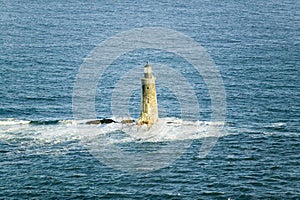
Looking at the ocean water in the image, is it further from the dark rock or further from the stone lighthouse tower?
the stone lighthouse tower

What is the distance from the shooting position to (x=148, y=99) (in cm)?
14050

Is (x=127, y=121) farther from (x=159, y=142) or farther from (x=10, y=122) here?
(x=10, y=122)

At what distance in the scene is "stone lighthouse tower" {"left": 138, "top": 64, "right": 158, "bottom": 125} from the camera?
459 ft

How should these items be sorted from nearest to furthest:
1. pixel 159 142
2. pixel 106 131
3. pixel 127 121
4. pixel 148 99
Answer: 1. pixel 159 142
2. pixel 106 131
3. pixel 148 99
4. pixel 127 121

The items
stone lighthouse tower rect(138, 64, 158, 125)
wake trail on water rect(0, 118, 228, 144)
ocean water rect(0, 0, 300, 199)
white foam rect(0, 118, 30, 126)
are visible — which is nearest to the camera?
ocean water rect(0, 0, 300, 199)

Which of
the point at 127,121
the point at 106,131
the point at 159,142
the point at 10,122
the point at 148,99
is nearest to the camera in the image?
the point at 159,142

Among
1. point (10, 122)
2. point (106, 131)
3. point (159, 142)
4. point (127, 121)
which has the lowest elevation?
point (159, 142)

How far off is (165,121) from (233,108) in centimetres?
1725

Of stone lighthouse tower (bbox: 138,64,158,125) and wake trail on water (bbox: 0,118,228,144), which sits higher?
stone lighthouse tower (bbox: 138,64,158,125)

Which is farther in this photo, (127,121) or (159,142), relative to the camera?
(127,121)

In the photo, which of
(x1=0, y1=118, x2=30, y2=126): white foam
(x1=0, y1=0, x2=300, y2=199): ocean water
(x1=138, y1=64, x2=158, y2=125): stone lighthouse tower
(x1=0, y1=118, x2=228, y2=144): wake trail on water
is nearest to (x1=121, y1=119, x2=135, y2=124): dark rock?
(x1=0, y1=118, x2=228, y2=144): wake trail on water

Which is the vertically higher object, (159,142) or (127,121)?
(127,121)

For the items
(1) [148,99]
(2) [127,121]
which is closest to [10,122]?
(2) [127,121]

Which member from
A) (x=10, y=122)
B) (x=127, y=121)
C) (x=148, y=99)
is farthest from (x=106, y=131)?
(x=10, y=122)
